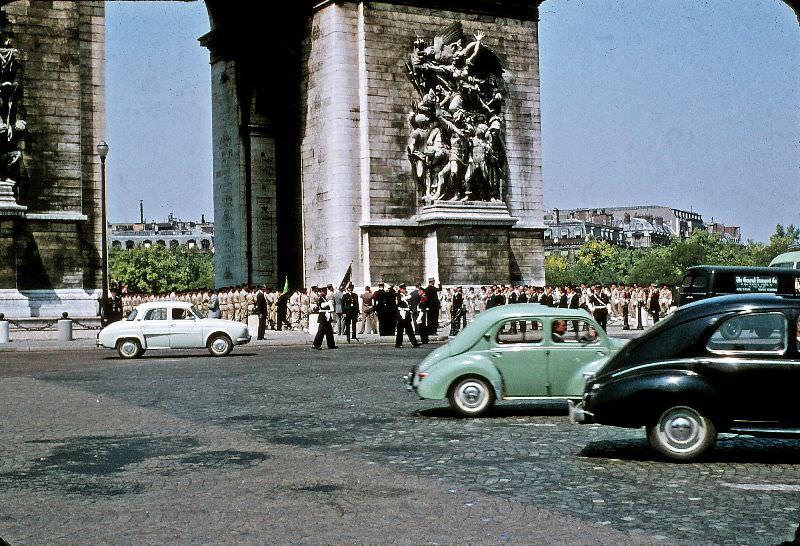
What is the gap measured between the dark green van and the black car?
71.1ft

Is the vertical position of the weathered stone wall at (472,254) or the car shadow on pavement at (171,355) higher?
the weathered stone wall at (472,254)

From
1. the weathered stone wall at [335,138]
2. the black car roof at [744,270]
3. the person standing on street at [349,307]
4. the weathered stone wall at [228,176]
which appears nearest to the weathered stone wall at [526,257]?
the weathered stone wall at [335,138]

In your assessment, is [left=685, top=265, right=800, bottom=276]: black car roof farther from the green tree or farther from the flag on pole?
the green tree

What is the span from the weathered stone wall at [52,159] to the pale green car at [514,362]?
2022 cm

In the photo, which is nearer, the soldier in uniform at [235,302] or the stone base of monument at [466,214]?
the stone base of monument at [466,214]

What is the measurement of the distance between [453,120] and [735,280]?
335 inches

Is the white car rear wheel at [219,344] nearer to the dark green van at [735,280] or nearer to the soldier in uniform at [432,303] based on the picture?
the soldier in uniform at [432,303]

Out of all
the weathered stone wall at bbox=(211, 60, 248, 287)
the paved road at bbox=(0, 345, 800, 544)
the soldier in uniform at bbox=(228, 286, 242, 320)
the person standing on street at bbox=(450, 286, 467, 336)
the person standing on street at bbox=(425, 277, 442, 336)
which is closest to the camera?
the paved road at bbox=(0, 345, 800, 544)

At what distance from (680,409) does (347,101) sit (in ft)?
80.1

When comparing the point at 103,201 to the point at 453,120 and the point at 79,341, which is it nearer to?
the point at 79,341

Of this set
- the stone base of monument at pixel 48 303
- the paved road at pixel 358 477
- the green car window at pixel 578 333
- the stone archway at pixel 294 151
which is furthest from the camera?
the stone archway at pixel 294 151

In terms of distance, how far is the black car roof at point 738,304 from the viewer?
9.94 meters

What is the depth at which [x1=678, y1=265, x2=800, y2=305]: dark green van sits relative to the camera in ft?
103

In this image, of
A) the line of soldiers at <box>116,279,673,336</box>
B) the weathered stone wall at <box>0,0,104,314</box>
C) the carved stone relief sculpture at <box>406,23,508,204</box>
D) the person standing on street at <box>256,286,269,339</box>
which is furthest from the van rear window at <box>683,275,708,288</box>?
the weathered stone wall at <box>0,0,104,314</box>
